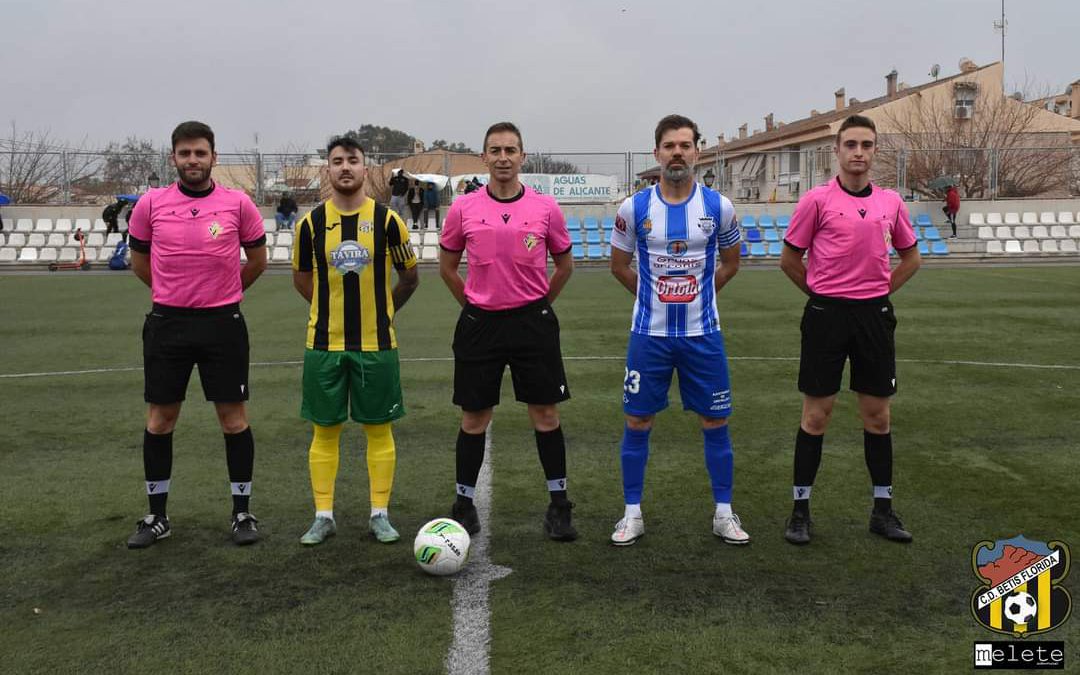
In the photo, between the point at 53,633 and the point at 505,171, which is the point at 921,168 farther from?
the point at 53,633

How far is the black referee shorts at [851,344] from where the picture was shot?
15.1ft

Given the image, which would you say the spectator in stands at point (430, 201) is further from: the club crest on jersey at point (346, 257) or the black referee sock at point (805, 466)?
the black referee sock at point (805, 466)

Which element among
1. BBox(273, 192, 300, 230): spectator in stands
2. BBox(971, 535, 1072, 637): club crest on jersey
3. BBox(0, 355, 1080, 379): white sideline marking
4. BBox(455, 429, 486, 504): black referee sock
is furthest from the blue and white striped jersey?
BBox(273, 192, 300, 230): spectator in stands

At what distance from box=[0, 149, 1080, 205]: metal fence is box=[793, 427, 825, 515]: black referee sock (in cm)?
2664

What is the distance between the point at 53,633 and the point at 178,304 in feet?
5.67

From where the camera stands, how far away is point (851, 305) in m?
4.61

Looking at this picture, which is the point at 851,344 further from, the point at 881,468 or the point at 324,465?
the point at 324,465

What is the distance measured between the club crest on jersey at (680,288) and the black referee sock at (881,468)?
1303 millimetres

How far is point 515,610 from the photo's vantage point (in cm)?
378

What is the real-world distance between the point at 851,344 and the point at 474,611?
2.40 metres

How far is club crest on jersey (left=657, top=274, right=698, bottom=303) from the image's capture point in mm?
4578

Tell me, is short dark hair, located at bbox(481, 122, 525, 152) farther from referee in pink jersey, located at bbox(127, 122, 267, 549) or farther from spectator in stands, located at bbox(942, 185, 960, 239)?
spectator in stands, located at bbox(942, 185, 960, 239)

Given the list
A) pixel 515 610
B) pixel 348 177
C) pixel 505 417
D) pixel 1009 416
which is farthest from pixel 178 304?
pixel 1009 416

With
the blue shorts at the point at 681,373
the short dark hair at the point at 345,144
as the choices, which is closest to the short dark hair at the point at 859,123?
the blue shorts at the point at 681,373
